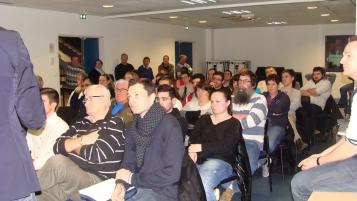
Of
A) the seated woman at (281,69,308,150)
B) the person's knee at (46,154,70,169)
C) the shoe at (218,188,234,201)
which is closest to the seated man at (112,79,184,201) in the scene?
the person's knee at (46,154,70,169)

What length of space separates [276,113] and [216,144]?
184 centimetres

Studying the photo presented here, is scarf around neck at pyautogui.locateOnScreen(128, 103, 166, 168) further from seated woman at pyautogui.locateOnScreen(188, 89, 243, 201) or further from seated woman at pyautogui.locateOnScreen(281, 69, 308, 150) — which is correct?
seated woman at pyautogui.locateOnScreen(281, 69, 308, 150)

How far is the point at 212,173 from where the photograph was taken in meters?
3.26

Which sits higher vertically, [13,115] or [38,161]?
[13,115]

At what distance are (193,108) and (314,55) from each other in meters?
10.4

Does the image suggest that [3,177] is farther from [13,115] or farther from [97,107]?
[97,107]

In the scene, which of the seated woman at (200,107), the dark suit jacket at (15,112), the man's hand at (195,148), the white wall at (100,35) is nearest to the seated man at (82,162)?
the man's hand at (195,148)

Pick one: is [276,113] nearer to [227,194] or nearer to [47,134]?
[227,194]

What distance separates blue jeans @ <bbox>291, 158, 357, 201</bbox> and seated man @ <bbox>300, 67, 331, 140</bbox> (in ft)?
12.5

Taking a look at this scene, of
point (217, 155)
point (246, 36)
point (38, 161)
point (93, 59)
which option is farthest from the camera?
point (246, 36)

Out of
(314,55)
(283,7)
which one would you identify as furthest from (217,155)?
(314,55)

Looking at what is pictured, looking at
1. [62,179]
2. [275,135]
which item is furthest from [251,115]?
Result: [62,179]

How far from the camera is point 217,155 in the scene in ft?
11.0

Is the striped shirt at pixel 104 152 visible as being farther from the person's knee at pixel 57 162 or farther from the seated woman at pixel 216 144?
the seated woman at pixel 216 144
